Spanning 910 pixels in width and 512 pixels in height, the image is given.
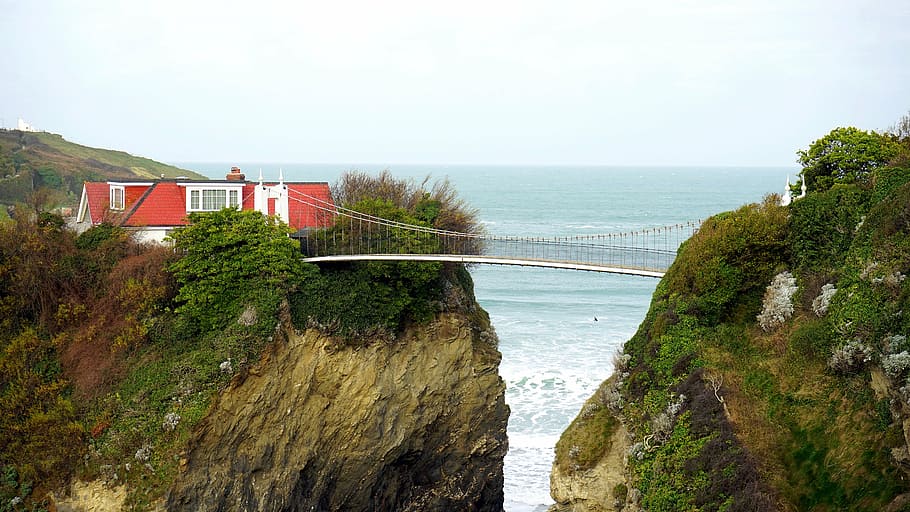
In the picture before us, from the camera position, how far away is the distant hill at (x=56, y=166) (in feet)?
240

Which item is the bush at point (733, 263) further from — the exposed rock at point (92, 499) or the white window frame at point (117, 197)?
the white window frame at point (117, 197)

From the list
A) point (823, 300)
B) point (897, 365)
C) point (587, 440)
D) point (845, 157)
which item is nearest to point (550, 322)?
point (845, 157)

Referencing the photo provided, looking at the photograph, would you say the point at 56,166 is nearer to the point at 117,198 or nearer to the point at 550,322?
the point at 550,322

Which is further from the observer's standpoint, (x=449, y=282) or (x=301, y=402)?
(x=449, y=282)

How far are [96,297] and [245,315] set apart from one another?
498 cm

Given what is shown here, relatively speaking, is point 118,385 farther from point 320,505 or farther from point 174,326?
point 320,505

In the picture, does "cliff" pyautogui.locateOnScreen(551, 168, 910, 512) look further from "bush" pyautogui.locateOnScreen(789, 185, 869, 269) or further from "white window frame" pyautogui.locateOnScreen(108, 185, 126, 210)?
"white window frame" pyautogui.locateOnScreen(108, 185, 126, 210)

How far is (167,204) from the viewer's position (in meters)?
36.4

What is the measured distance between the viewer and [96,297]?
1237 inches

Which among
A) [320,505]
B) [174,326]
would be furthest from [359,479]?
[174,326]

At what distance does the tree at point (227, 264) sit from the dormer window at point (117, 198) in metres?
→ 5.27

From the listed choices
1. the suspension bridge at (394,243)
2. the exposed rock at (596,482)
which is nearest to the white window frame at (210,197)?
the suspension bridge at (394,243)

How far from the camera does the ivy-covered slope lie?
17781 millimetres

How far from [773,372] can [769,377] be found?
0.14 metres
